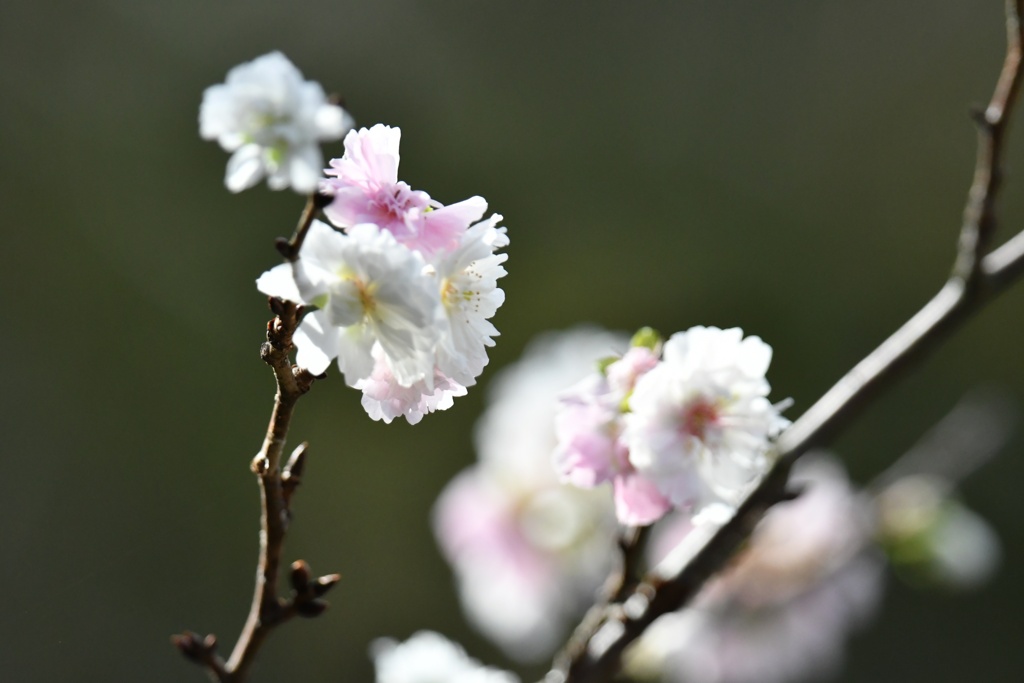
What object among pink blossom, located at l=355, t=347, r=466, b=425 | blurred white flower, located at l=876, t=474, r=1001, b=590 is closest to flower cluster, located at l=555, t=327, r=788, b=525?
pink blossom, located at l=355, t=347, r=466, b=425

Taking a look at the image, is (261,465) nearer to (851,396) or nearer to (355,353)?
(355,353)

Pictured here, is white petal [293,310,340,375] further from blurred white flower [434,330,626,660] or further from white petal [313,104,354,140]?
blurred white flower [434,330,626,660]

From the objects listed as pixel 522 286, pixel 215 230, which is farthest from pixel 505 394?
pixel 215 230

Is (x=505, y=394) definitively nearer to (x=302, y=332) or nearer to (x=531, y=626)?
(x=531, y=626)

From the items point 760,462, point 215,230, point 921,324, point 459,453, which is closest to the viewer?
point 760,462

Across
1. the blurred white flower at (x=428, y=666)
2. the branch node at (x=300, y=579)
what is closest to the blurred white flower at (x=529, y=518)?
the blurred white flower at (x=428, y=666)

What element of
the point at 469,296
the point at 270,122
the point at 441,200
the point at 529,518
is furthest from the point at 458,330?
the point at 441,200
